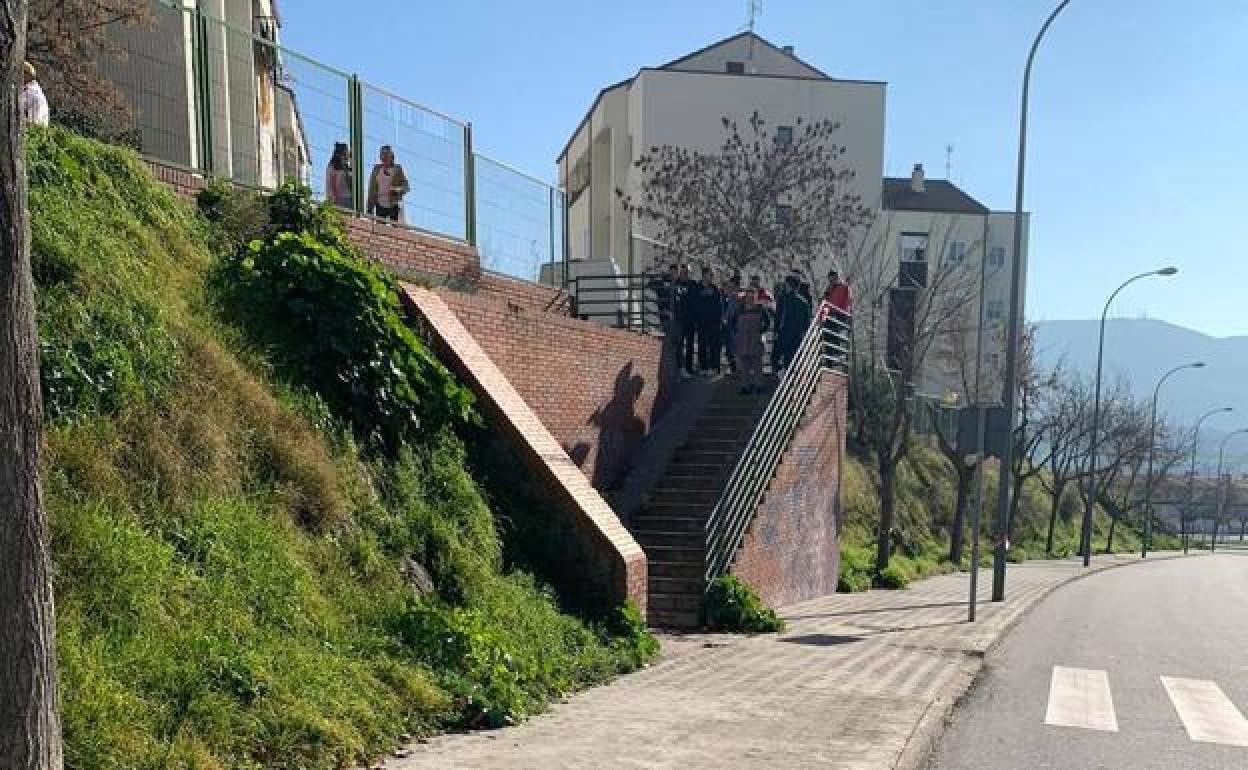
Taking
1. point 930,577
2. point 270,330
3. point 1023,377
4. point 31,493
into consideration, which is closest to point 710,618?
point 270,330

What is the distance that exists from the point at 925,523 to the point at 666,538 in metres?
23.5

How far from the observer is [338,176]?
10.6 meters

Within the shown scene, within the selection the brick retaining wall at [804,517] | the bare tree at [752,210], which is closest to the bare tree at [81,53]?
the brick retaining wall at [804,517]

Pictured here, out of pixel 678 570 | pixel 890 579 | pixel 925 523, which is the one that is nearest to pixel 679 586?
pixel 678 570

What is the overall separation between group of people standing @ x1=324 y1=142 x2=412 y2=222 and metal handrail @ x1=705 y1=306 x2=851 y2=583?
5.32 metres

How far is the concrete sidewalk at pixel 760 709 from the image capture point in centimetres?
537

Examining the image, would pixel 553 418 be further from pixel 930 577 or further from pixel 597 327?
pixel 930 577

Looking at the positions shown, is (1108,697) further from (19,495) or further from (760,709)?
(19,495)

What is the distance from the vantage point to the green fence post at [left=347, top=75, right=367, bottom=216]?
10.8m

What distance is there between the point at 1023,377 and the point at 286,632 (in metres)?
34.1

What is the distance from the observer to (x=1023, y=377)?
3491 cm

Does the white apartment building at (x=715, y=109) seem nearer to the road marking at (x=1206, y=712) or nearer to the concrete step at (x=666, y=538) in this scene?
the concrete step at (x=666, y=538)

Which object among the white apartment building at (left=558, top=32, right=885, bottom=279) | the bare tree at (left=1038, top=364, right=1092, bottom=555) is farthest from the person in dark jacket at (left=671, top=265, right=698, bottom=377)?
the bare tree at (left=1038, top=364, right=1092, bottom=555)

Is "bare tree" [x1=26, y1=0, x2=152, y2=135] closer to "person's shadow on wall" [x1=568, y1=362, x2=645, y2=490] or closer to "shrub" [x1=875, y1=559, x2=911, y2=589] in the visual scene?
"person's shadow on wall" [x1=568, y1=362, x2=645, y2=490]
